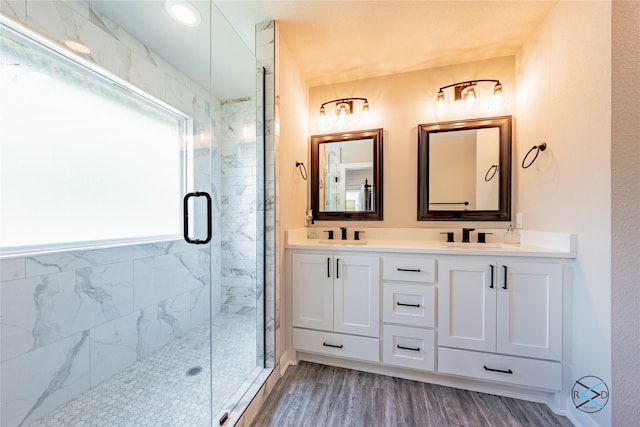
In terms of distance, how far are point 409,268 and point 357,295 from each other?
419 mm

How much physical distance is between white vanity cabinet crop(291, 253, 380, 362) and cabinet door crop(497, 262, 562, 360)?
0.77 meters

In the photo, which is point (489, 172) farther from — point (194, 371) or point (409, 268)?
point (194, 371)

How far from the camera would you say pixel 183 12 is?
160 cm

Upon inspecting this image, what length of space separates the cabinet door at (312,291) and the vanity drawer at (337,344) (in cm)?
6

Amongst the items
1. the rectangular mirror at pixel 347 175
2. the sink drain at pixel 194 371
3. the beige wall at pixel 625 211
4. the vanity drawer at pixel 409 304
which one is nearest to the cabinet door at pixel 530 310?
the beige wall at pixel 625 211

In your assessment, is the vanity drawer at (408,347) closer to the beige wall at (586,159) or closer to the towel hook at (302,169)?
the beige wall at (586,159)

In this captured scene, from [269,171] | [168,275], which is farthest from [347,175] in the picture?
[168,275]

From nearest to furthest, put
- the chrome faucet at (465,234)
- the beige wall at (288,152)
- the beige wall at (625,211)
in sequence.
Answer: the beige wall at (625,211)
the beige wall at (288,152)
the chrome faucet at (465,234)

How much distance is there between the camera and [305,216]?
89.7 inches

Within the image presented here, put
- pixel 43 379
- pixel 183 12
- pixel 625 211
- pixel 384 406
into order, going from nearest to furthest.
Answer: pixel 625 211, pixel 43 379, pixel 384 406, pixel 183 12

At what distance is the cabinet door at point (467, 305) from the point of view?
1.47m

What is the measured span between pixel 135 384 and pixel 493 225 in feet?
9.54

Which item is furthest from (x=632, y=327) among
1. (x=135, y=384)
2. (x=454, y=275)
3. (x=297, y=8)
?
(x=135, y=384)

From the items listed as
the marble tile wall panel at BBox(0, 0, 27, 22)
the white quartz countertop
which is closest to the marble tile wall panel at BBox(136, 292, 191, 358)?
the white quartz countertop
